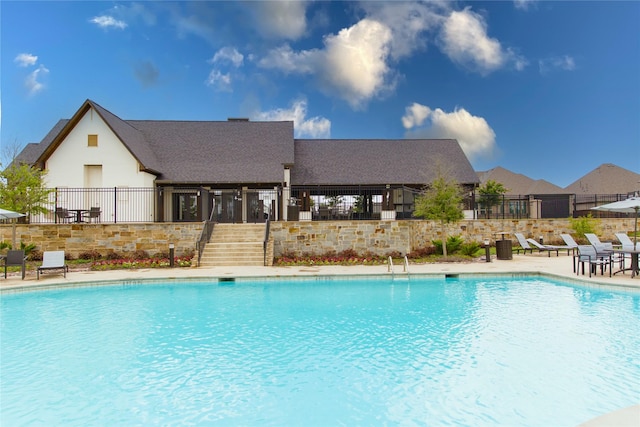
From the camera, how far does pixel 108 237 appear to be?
18.2 m

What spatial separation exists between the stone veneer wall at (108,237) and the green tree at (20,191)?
45.8 inches

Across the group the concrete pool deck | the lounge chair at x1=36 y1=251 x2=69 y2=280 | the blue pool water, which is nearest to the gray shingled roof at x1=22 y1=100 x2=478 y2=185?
the concrete pool deck

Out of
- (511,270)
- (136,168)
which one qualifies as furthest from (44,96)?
(511,270)

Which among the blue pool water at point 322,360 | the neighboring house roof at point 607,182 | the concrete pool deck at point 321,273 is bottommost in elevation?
the blue pool water at point 322,360

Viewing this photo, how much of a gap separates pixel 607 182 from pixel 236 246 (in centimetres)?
4179

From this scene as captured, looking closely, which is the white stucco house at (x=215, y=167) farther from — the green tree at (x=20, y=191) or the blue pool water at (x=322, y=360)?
the blue pool water at (x=322, y=360)

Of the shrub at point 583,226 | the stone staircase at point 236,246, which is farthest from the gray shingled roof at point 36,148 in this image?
the shrub at point 583,226

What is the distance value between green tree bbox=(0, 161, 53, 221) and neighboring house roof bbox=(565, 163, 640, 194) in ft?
153

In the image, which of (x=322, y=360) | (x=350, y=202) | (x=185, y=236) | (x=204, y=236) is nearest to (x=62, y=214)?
(x=185, y=236)

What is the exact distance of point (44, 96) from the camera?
2556cm

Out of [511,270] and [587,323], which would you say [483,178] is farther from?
[587,323]

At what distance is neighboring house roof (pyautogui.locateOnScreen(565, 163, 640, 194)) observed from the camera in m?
39.5

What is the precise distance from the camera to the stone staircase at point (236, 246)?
1720 centimetres

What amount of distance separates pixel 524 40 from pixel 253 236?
23.1 m
